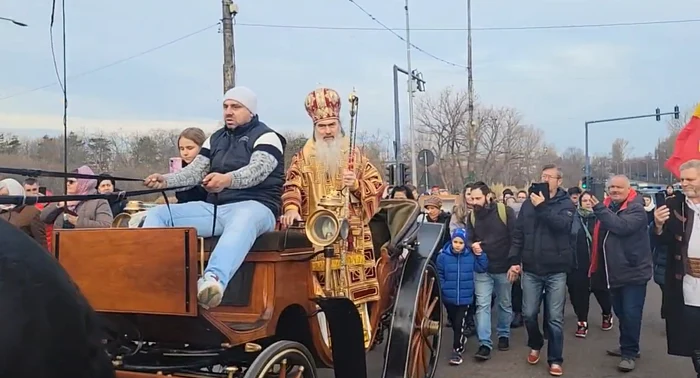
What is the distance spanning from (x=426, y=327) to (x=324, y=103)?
6.23 feet

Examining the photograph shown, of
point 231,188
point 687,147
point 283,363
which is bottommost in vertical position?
point 283,363

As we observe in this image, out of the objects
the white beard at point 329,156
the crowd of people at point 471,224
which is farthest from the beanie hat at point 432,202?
the white beard at point 329,156

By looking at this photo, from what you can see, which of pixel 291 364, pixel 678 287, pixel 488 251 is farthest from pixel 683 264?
pixel 291 364

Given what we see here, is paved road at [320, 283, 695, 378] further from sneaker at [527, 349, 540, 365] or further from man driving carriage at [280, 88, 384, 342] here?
man driving carriage at [280, 88, 384, 342]

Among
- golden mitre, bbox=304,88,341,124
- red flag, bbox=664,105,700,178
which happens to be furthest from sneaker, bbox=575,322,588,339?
golden mitre, bbox=304,88,341,124

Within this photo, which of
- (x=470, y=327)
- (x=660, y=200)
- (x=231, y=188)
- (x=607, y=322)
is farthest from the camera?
(x=607, y=322)

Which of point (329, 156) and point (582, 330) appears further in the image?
point (582, 330)

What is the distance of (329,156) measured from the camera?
4.50 metres

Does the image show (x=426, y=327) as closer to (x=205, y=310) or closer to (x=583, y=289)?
(x=205, y=310)

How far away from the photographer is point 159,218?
3.57 metres

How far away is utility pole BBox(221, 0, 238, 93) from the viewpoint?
34.5 feet

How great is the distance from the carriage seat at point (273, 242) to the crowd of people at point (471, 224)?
6 centimetres

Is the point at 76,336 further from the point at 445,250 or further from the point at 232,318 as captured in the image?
the point at 445,250

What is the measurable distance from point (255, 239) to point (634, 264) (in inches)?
145
